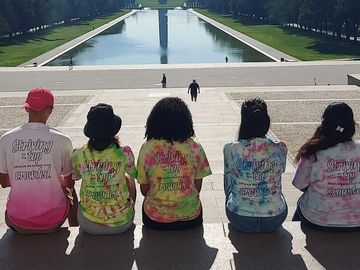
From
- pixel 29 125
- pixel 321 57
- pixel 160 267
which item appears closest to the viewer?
pixel 160 267

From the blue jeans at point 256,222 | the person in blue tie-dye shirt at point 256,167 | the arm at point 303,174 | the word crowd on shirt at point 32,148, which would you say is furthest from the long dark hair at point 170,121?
the arm at point 303,174

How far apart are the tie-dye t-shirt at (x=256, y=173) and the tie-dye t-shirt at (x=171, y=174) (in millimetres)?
301

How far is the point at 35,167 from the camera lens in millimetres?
4562

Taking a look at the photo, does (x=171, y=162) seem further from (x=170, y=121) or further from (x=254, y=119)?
(x=254, y=119)

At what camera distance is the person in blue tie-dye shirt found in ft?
14.9

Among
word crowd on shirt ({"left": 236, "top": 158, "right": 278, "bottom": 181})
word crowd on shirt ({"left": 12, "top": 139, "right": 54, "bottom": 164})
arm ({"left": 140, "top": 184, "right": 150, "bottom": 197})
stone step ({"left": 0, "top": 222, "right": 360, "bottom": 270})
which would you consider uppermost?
word crowd on shirt ({"left": 12, "top": 139, "right": 54, "bottom": 164})

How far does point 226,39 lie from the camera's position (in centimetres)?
5888

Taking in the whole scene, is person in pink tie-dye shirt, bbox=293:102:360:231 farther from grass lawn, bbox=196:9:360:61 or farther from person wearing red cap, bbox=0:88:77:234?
grass lawn, bbox=196:9:360:61

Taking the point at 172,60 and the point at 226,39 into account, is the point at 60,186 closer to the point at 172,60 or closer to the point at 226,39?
the point at 172,60

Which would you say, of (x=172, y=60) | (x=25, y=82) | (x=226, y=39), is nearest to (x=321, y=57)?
(x=172, y=60)

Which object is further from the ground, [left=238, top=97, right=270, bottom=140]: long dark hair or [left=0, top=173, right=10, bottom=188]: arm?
[left=238, top=97, right=270, bottom=140]: long dark hair

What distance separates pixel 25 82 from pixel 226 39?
Answer: 111 feet

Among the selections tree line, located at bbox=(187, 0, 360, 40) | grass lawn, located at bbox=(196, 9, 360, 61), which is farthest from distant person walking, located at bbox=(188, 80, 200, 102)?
tree line, located at bbox=(187, 0, 360, 40)

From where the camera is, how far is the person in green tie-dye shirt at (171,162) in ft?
15.0
